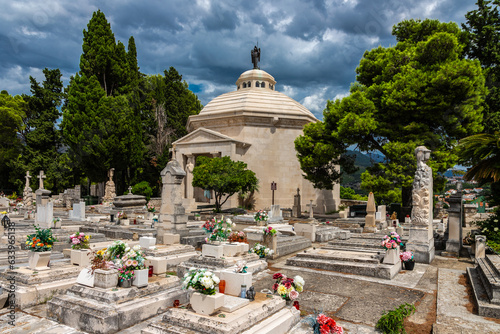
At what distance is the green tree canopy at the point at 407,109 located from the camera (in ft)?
67.2

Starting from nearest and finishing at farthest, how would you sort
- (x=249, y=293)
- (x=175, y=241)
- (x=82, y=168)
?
(x=249, y=293), (x=175, y=241), (x=82, y=168)

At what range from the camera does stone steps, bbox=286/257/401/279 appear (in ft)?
31.0

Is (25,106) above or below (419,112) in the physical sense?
above

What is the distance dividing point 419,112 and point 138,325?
21362mm

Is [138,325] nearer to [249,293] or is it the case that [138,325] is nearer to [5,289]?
[249,293]

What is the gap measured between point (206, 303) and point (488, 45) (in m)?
27.8

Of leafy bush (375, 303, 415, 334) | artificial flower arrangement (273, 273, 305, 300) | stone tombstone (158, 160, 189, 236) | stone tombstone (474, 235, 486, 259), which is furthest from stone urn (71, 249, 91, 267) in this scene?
stone tombstone (474, 235, 486, 259)

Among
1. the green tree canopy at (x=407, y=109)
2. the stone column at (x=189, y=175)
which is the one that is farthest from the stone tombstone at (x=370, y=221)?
the stone column at (x=189, y=175)

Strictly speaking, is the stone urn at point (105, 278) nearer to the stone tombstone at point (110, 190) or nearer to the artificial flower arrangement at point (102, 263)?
the artificial flower arrangement at point (102, 263)

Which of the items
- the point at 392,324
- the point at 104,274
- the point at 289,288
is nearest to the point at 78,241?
the point at 104,274

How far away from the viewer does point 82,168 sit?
3494 centimetres

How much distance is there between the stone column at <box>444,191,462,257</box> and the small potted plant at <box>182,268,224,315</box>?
10.9 m

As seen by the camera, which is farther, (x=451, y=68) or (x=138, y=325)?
(x=451, y=68)

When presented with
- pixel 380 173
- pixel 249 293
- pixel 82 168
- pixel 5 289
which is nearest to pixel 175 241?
pixel 5 289
